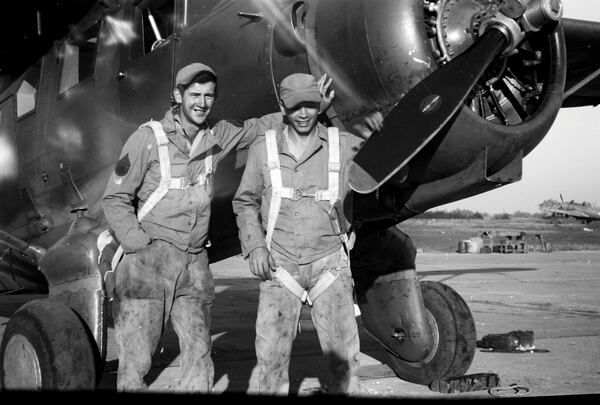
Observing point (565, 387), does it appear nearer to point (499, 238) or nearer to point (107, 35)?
point (107, 35)

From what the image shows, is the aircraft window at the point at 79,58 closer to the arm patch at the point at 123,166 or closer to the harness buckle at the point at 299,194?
the arm patch at the point at 123,166

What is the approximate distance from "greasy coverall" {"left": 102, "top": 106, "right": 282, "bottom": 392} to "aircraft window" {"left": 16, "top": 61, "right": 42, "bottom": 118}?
3.26m

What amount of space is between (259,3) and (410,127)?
4.52 feet

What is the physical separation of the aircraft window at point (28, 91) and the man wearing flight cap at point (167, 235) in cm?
325

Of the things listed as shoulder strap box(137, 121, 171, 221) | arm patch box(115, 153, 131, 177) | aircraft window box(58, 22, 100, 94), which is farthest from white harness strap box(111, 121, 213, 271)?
aircraft window box(58, 22, 100, 94)

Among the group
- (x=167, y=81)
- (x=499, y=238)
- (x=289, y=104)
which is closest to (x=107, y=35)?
(x=167, y=81)

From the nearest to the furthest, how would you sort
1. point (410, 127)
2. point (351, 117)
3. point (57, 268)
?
point (410, 127) → point (351, 117) → point (57, 268)

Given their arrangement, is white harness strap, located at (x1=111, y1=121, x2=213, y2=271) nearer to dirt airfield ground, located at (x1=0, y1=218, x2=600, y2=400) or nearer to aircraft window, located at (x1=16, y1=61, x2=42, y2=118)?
dirt airfield ground, located at (x1=0, y1=218, x2=600, y2=400)

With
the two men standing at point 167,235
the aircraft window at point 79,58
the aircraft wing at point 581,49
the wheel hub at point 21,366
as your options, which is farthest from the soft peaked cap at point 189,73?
the aircraft wing at point 581,49

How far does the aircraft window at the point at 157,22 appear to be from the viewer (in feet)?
16.9

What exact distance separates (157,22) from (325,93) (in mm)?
1973

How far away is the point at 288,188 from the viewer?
3674mm

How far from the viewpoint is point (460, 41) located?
371 cm

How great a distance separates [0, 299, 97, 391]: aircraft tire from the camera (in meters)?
4.12
